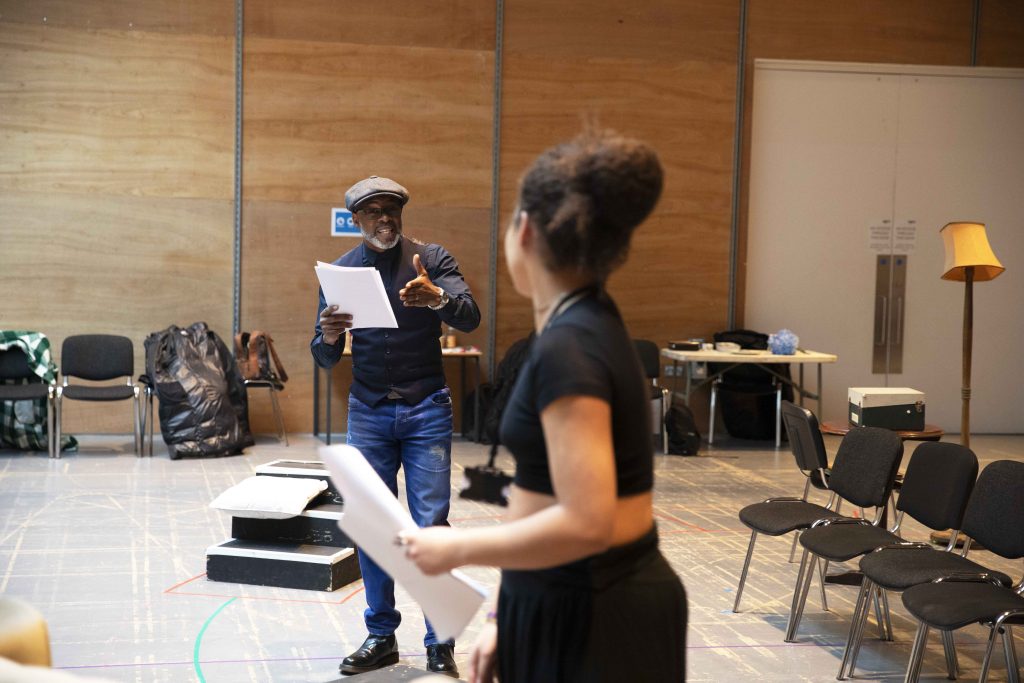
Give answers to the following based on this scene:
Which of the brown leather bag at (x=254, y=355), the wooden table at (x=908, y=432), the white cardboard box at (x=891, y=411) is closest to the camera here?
the wooden table at (x=908, y=432)

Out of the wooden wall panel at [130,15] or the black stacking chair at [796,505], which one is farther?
the wooden wall panel at [130,15]

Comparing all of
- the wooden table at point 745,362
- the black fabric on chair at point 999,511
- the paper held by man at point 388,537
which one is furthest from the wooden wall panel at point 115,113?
the paper held by man at point 388,537

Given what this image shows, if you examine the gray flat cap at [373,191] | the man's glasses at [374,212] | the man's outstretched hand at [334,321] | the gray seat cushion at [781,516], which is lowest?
the gray seat cushion at [781,516]

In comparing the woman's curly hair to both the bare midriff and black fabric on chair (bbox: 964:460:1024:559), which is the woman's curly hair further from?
black fabric on chair (bbox: 964:460:1024:559)

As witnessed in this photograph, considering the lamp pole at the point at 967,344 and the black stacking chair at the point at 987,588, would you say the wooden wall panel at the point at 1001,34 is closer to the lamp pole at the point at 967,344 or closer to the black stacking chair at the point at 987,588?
the lamp pole at the point at 967,344

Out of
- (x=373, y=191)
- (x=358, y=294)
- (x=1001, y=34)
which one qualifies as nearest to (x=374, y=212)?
(x=373, y=191)

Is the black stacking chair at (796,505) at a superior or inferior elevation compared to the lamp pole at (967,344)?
inferior

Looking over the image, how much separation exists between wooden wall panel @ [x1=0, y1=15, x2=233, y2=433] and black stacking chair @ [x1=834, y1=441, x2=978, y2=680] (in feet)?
20.0

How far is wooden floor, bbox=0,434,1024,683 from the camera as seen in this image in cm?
377

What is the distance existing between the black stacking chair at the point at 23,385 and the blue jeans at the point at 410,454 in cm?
Answer: 468

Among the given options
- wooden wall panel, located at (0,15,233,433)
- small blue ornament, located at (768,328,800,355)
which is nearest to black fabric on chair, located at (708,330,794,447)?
small blue ornament, located at (768,328,800,355)

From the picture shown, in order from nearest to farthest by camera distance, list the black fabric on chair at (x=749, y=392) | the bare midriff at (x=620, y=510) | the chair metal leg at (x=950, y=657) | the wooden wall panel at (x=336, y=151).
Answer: the bare midriff at (x=620, y=510)
the chair metal leg at (x=950, y=657)
the wooden wall panel at (x=336, y=151)
the black fabric on chair at (x=749, y=392)

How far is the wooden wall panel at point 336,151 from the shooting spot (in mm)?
8781

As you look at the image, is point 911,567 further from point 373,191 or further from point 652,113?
point 652,113
